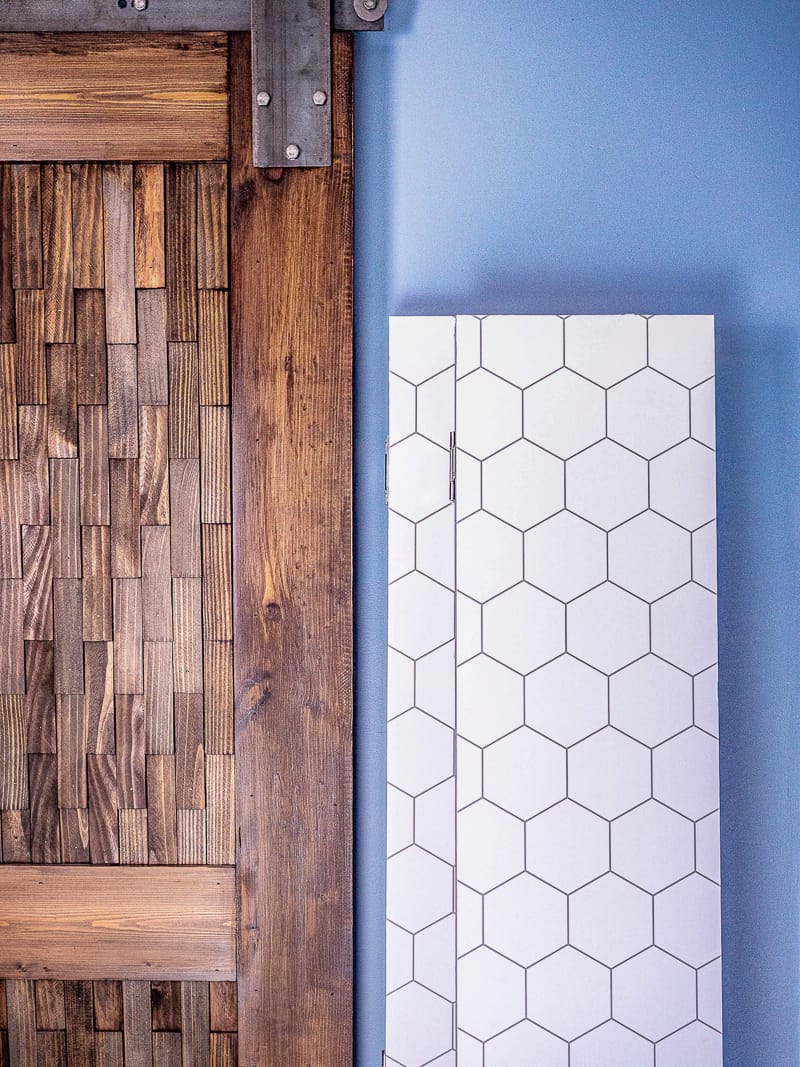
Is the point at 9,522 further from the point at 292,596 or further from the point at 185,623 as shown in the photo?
the point at 292,596

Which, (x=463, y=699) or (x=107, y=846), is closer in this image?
(x=463, y=699)

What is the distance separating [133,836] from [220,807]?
122 mm

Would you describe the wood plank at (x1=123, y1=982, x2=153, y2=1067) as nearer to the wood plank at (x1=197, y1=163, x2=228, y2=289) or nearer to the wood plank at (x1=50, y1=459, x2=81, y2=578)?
the wood plank at (x1=50, y1=459, x2=81, y2=578)

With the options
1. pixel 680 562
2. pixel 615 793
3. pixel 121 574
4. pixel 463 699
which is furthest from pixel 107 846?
pixel 680 562

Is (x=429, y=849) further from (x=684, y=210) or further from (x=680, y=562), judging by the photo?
(x=684, y=210)

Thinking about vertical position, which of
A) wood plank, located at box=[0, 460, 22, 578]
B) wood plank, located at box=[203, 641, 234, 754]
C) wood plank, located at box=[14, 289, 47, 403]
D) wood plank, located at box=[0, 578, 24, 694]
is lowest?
wood plank, located at box=[203, 641, 234, 754]

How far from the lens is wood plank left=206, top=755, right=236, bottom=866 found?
1042 millimetres

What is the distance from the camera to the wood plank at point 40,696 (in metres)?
1.04

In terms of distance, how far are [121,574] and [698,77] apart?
99 centimetres

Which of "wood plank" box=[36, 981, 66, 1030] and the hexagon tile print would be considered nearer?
the hexagon tile print

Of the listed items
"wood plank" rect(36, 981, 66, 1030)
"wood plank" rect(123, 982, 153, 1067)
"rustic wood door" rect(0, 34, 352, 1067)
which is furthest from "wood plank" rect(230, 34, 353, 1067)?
"wood plank" rect(36, 981, 66, 1030)

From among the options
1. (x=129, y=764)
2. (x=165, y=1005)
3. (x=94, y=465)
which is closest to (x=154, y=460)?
(x=94, y=465)

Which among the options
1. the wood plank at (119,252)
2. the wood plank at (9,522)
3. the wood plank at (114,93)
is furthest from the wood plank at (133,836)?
the wood plank at (114,93)

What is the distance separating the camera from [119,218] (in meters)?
1.03
